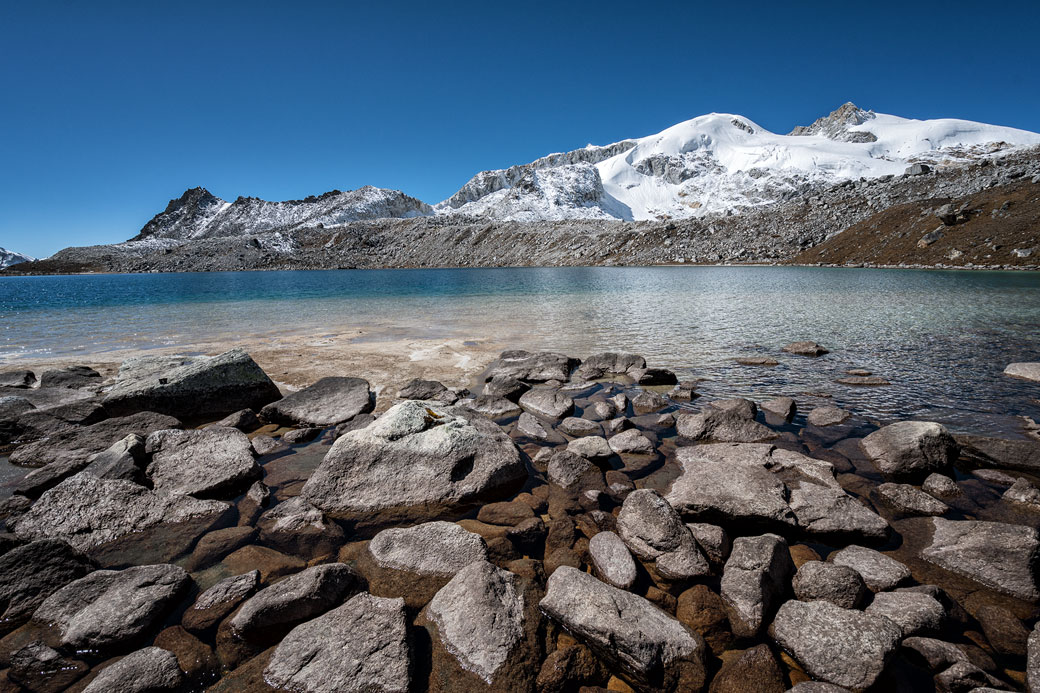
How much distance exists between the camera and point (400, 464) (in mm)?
6957

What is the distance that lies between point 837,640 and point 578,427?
5728mm

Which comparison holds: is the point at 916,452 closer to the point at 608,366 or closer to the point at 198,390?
the point at 608,366

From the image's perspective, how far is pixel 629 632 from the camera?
3934 millimetres

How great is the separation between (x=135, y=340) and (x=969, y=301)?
53.8 meters

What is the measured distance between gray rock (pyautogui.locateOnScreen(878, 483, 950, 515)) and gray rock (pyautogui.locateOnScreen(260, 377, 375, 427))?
33.9 feet

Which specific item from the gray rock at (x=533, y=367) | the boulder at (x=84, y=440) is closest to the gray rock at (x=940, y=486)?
the gray rock at (x=533, y=367)

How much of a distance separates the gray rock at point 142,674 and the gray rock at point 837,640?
578 centimetres

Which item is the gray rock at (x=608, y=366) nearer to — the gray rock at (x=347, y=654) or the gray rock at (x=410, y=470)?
the gray rock at (x=410, y=470)

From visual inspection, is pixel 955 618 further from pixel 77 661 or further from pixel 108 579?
pixel 108 579

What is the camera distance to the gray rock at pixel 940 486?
6.70 meters

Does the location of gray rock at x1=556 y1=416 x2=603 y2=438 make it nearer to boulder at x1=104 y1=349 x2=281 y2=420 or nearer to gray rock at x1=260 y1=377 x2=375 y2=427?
gray rock at x1=260 y1=377 x2=375 y2=427

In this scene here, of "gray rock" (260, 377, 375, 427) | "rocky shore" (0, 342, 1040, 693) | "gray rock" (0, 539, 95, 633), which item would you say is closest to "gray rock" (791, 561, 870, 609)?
"rocky shore" (0, 342, 1040, 693)

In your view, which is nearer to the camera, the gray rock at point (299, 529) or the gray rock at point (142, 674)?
the gray rock at point (142, 674)

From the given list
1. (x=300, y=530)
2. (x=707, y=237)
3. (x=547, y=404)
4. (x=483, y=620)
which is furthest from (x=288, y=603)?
→ (x=707, y=237)
